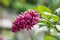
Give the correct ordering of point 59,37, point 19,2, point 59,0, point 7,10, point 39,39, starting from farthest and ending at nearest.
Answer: point 7,10 → point 19,2 → point 39,39 → point 59,0 → point 59,37

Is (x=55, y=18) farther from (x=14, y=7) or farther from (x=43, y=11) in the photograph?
(x=14, y=7)

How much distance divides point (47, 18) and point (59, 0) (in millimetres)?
133

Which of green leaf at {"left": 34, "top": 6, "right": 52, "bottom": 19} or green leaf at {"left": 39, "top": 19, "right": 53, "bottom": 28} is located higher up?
green leaf at {"left": 34, "top": 6, "right": 52, "bottom": 19}

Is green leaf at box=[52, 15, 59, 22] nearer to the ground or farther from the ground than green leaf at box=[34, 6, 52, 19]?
nearer to the ground

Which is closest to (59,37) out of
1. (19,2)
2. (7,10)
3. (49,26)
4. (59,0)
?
(49,26)

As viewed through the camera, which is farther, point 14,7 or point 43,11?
point 14,7

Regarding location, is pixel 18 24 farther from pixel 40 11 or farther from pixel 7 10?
pixel 7 10

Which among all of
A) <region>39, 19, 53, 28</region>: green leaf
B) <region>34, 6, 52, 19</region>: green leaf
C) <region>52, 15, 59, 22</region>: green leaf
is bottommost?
<region>39, 19, 53, 28</region>: green leaf

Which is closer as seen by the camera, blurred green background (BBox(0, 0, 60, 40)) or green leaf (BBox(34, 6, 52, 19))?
green leaf (BBox(34, 6, 52, 19))

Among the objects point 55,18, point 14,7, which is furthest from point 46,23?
point 14,7

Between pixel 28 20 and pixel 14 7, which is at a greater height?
pixel 14 7

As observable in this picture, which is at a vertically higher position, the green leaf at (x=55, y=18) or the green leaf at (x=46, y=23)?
the green leaf at (x=55, y=18)

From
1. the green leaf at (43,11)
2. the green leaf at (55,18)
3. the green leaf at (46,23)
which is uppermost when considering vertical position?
the green leaf at (43,11)

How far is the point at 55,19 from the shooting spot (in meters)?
1.07
